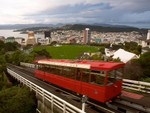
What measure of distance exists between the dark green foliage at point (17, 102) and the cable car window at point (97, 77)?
6546 mm

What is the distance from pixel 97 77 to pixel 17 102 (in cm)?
721

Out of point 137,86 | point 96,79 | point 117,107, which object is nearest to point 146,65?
→ point 137,86

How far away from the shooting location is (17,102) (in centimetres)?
1925

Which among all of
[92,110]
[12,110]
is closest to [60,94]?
[12,110]

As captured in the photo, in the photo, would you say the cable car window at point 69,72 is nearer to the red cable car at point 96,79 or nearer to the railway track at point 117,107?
the red cable car at point 96,79

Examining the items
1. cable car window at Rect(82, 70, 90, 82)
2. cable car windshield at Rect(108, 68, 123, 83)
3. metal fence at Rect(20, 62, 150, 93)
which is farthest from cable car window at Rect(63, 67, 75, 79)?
metal fence at Rect(20, 62, 150, 93)

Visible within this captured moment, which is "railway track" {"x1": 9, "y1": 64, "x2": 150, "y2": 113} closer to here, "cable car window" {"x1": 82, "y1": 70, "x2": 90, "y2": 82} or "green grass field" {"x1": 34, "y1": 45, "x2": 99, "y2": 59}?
"cable car window" {"x1": 82, "y1": 70, "x2": 90, "y2": 82}

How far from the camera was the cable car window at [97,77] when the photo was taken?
15.2 m

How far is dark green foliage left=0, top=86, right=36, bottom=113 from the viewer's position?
62.4 ft

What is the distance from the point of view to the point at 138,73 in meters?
27.0

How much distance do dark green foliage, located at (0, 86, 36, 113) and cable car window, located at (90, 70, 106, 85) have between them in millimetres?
6546

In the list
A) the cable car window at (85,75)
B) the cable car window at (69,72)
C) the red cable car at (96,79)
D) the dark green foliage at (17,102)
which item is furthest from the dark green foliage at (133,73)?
the cable car window at (85,75)

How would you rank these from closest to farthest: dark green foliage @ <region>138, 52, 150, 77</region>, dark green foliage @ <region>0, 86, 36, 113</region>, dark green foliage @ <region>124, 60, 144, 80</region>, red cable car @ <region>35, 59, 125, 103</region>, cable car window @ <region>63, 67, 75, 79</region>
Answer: red cable car @ <region>35, 59, 125, 103</region>
cable car window @ <region>63, 67, 75, 79</region>
dark green foliage @ <region>0, 86, 36, 113</region>
dark green foliage @ <region>124, 60, 144, 80</region>
dark green foliage @ <region>138, 52, 150, 77</region>

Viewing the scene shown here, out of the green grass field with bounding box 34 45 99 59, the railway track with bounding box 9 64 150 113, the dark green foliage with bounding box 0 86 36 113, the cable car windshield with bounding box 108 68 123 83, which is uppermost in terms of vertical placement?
the cable car windshield with bounding box 108 68 123 83
